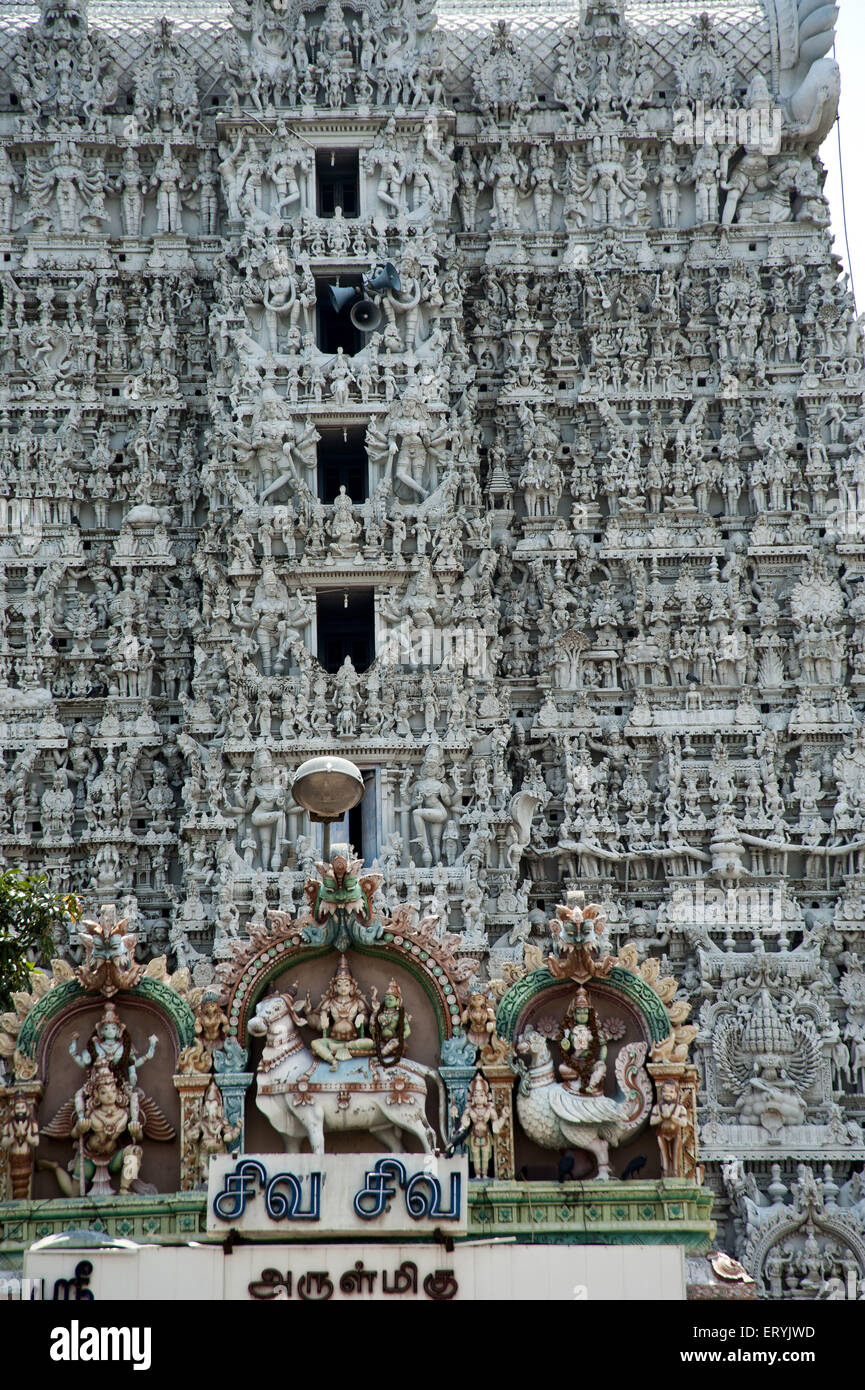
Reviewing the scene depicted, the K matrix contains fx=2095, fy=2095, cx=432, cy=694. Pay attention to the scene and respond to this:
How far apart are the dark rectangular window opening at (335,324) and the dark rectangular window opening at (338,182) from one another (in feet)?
4.38

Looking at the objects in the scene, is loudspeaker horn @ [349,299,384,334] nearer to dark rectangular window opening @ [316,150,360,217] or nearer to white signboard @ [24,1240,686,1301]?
dark rectangular window opening @ [316,150,360,217]

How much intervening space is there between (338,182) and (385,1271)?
20.2m

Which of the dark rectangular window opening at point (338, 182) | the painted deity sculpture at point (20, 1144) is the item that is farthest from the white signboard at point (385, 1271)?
the dark rectangular window opening at point (338, 182)

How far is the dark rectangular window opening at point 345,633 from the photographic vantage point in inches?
1254

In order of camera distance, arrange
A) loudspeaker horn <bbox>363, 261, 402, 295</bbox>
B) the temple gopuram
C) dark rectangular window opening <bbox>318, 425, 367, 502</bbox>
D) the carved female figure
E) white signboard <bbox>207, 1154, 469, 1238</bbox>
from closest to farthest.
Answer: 1. white signboard <bbox>207, 1154, 469, 1238</bbox>
2. the carved female figure
3. the temple gopuram
4. loudspeaker horn <bbox>363, 261, 402, 295</bbox>
5. dark rectangular window opening <bbox>318, 425, 367, 502</bbox>

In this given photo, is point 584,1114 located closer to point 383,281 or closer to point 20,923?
point 20,923

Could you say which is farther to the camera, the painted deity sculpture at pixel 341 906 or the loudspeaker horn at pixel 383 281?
the loudspeaker horn at pixel 383 281

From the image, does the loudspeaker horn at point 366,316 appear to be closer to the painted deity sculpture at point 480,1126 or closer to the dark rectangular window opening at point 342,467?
the dark rectangular window opening at point 342,467

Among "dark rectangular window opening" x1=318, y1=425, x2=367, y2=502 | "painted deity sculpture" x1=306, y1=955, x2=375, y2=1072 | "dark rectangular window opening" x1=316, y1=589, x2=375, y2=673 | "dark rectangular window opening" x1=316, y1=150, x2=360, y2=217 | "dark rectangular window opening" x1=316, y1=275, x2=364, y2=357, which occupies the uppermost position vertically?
"dark rectangular window opening" x1=316, y1=150, x2=360, y2=217

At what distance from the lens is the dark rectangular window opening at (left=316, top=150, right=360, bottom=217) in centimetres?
3359

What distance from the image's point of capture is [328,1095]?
2111 centimetres

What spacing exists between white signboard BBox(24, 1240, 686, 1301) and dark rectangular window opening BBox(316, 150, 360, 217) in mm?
19000

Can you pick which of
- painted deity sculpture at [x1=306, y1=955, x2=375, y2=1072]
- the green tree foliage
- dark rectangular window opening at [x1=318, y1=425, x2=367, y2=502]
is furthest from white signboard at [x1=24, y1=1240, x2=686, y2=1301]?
dark rectangular window opening at [x1=318, y1=425, x2=367, y2=502]

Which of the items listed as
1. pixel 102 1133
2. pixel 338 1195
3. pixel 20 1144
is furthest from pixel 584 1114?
pixel 20 1144
